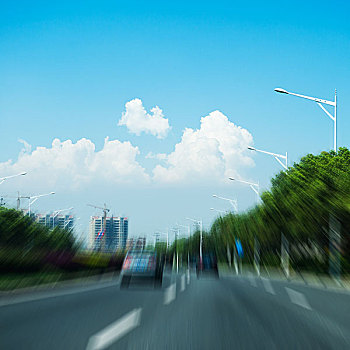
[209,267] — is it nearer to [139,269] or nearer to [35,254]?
[35,254]

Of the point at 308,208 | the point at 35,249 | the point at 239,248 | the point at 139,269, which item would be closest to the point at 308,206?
the point at 308,208

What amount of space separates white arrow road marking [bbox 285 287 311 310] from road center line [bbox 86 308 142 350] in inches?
192

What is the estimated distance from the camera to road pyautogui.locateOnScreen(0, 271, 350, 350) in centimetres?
679

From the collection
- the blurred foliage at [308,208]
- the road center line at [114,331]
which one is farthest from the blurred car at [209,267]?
the road center line at [114,331]

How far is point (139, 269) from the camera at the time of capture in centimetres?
1914

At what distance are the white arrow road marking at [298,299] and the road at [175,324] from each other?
60 millimetres

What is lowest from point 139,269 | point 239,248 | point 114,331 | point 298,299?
point 114,331

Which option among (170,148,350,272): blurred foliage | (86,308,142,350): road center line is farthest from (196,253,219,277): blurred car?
(86,308,142,350): road center line

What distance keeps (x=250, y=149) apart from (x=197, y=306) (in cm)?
2871

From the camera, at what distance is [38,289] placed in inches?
723

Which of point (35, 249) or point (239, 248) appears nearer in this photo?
point (35, 249)

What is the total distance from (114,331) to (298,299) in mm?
7632

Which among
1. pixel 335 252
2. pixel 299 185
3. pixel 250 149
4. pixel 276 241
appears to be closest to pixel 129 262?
pixel 335 252

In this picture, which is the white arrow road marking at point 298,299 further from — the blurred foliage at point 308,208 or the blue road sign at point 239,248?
the blue road sign at point 239,248
